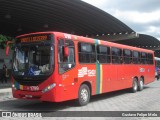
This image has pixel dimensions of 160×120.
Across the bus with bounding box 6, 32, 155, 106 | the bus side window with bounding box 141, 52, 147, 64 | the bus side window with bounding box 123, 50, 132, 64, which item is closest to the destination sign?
the bus with bounding box 6, 32, 155, 106

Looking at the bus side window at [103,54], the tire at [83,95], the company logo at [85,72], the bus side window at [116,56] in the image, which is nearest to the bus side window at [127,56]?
the bus side window at [116,56]

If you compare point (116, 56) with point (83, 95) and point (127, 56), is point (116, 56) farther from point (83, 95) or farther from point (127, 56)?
point (83, 95)

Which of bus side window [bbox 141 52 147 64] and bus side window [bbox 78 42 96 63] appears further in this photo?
bus side window [bbox 141 52 147 64]

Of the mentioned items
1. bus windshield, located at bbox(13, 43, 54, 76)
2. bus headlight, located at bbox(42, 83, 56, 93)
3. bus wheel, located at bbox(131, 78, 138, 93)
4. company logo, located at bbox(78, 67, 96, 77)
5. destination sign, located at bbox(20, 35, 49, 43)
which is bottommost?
bus wheel, located at bbox(131, 78, 138, 93)

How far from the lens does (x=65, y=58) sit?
11.8 meters

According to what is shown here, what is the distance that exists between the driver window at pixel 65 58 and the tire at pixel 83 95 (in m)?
1.19

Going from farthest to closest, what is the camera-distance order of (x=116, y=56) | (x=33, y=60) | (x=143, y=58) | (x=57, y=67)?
(x=143, y=58) < (x=116, y=56) < (x=33, y=60) < (x=57, y=67)

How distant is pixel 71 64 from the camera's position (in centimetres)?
1217

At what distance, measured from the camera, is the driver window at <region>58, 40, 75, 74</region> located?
11.5 metres

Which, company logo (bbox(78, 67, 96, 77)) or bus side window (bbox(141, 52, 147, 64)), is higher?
bus side window (bbox(141, 52, 147, 64))

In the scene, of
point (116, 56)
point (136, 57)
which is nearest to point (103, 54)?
point (116, 56)

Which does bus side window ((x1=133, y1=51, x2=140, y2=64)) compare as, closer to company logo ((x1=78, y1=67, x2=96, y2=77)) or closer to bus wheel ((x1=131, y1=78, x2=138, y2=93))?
bus wheel ((x1=131, y1=78, x2=138, y2=93))

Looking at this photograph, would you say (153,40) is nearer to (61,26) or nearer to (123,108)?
(61,26)

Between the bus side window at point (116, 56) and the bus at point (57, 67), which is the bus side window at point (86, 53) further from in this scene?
the bus side window at point (116, 56)
